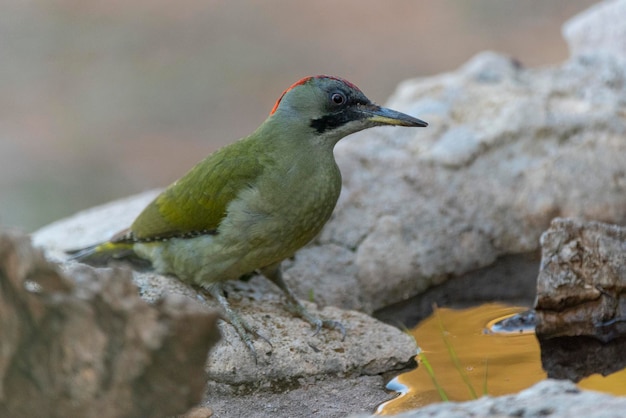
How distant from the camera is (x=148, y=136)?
37.3ft

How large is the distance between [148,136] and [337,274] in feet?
21.1

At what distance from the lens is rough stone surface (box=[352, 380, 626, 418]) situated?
2697 millimetres

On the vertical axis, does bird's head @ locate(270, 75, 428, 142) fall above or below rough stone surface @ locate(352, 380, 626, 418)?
above

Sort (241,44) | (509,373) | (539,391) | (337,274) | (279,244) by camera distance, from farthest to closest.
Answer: (241,44), (337,274), (279,244), (509,373), (539,391)

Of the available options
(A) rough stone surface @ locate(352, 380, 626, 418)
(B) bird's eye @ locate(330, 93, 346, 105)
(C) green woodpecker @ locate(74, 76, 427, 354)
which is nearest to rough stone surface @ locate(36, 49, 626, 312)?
(C) green woodpecker @ locate(74, 76, 427, 354)

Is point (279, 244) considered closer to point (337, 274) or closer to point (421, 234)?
point (337, 274)

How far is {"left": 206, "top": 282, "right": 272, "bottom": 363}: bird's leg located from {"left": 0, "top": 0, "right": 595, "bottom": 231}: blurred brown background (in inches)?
223

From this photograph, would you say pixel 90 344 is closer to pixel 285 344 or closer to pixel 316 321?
pixel 285 344

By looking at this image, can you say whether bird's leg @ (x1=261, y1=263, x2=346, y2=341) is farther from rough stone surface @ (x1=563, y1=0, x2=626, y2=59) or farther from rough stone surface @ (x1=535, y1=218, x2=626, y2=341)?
rough stone surface @ (x1=563, y1=0, x2=626, y2=59)

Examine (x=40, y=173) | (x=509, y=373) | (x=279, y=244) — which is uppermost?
(x=40, y=173)

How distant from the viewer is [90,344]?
2.76 m

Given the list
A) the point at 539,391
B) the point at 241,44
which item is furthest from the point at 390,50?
the point at 539,391

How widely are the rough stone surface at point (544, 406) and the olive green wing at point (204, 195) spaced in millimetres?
1919

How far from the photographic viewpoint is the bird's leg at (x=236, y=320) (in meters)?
4.32
